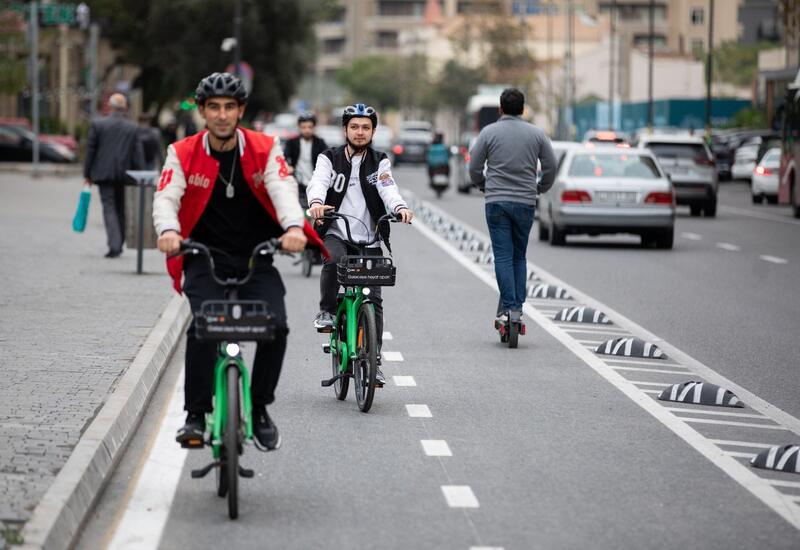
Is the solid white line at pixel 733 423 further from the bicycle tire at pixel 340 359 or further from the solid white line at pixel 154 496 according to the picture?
the solid white line at pixel 154 496

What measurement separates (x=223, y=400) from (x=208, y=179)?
3.15 ft

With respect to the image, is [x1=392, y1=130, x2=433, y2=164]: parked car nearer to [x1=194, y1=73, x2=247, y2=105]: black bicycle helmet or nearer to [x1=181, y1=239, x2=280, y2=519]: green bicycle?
[x1=194, y1=73, x2=247, y2=105]: black bicycle helmet

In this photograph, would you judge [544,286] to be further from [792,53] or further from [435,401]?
[792,53]

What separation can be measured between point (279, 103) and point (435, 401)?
210 feet

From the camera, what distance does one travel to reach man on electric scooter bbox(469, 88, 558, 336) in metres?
13.7

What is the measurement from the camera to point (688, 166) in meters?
36.0

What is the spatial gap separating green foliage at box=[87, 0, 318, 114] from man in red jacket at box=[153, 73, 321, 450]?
62.1 metres

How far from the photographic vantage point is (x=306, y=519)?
7289 mm

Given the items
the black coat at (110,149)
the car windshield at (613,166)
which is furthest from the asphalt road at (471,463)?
the car windshield at (613,166)

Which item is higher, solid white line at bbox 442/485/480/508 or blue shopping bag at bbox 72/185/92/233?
blue shopping bag at bbox 72/185/92/233

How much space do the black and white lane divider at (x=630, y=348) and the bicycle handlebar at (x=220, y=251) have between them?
6.02 meters

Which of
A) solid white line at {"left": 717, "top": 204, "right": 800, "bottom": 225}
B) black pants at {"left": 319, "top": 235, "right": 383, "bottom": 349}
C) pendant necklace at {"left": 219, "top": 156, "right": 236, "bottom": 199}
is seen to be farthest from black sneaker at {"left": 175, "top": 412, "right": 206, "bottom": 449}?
solid white line at {"left": 717, "top": 204, "right": 800, "bottom": 225}

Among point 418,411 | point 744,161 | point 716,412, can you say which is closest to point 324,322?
point 418,411

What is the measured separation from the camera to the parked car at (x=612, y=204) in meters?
25.8
